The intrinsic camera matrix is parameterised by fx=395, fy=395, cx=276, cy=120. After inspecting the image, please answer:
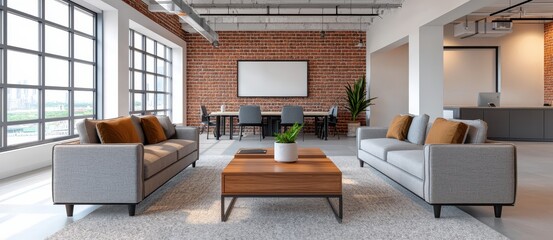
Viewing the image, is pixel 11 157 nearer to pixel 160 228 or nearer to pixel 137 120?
pixel 137 120

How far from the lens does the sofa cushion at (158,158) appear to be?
136 inches

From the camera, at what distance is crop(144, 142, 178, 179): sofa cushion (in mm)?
3444

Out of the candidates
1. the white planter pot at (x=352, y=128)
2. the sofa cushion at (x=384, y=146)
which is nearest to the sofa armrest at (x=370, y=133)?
the sofa cushion at (x=384, y=146)

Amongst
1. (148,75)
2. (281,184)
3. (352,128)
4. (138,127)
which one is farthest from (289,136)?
(352,128)

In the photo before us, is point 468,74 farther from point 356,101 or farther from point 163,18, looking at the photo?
point 163,18

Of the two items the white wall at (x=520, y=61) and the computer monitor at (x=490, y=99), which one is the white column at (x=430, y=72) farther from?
the white wall at (x=520, y=61)

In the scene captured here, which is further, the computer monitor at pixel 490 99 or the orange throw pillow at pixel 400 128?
the computer monitor at pixel 490 99

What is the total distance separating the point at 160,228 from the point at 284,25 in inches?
342

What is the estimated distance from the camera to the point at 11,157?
15.8 feet

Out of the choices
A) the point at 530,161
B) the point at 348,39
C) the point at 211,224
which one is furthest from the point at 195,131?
the point at 348,39

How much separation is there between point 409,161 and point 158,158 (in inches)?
A: 91.6

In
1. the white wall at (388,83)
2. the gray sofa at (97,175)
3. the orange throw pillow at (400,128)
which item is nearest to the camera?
the gray sofa at (97,175)

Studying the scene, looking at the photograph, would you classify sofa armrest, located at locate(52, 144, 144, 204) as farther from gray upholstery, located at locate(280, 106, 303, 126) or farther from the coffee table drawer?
gray upholstery, located at locate(280, 106, 303, 126)

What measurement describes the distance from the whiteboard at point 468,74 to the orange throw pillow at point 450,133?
7.33 meters
